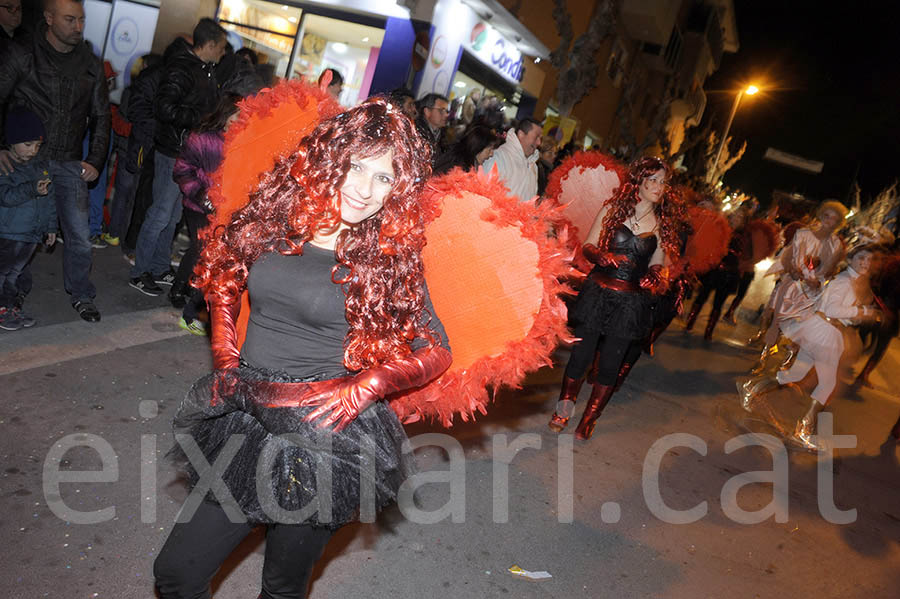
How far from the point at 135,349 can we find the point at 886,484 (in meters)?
6.87

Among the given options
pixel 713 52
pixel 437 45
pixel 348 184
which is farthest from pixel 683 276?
pixel 713 52

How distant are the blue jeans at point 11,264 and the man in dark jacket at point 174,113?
1.26 m

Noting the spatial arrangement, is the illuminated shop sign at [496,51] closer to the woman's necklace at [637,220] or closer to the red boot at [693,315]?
the red boot at [693,315]

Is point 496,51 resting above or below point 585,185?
above

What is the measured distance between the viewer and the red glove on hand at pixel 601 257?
469 cm

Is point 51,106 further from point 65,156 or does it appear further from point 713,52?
point 713,52

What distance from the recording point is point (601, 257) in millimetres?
4738

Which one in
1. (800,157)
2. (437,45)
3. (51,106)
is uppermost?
(800,157)

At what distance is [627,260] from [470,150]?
1.77 metres

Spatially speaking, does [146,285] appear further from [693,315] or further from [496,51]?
[496,51]

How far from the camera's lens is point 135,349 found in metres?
4.47

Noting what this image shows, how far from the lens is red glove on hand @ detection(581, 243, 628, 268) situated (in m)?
4.69

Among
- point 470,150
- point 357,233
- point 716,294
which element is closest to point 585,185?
point 470,150

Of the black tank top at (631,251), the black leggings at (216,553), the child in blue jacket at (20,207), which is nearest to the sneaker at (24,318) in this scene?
the child in blue jacket at (20,207)
